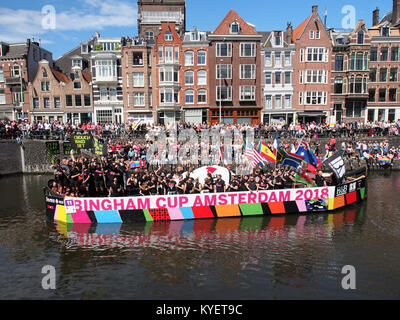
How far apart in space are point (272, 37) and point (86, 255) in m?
42.9

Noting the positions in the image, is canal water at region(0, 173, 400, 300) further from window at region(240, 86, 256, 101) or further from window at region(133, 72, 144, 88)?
window at region(133, 72, 144, 88)

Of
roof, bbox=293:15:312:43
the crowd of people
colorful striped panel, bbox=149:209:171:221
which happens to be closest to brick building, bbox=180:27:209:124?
the crowd of people

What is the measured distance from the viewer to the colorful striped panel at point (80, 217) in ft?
55.8

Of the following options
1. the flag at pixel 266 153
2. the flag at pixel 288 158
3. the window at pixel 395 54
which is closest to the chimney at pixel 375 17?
the window at pixel 395 54

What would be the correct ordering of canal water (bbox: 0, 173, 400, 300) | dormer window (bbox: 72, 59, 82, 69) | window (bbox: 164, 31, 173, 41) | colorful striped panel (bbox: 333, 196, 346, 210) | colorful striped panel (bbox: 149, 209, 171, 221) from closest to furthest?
canal water (bbox: 0, 173, 400, 300) → colorful striped panel (bbox: 149, 209, 171, 221) → colorful striped panel (bbox: 333, 196, 346, 210) → window (bbox: 164, 31, 173, 41) → dormer window (bbox: 72, 59, 82, 69)

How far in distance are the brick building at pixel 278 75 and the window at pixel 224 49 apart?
485cm

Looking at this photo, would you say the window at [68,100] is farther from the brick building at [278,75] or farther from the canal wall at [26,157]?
the brick building at [278,75]

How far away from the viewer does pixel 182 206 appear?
56.4 feet

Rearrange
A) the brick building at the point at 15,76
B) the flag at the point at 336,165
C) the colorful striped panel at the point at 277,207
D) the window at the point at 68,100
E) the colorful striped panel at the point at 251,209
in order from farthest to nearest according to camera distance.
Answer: the brick building at the point at 15,76, the window at the point at 68,100, the flag at the point at 336,165, the colorful striped panel at the point at 277,207, the colorful striped panel at the point at 251,209

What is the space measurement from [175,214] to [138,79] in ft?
112

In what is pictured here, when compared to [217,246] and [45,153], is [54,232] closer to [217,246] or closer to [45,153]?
[217,246]

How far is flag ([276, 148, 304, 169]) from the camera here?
20006 millimetres

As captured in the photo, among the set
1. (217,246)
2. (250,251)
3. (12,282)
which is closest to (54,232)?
(12,282)

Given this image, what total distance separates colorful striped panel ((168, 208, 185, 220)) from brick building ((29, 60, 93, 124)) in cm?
3572
